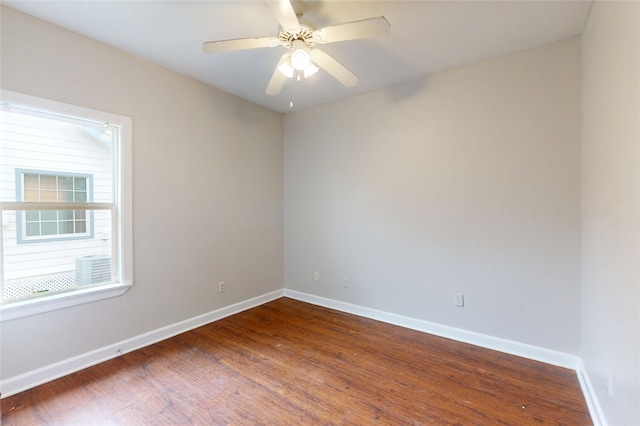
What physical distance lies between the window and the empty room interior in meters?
0.02

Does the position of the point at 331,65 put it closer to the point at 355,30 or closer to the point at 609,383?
the point at 355,30

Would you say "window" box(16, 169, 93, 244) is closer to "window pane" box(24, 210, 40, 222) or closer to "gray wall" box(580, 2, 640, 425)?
"window pane" box(24, 210, 40, 222)

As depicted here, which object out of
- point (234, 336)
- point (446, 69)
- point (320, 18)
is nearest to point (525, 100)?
point (446, 69)

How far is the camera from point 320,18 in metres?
2.00

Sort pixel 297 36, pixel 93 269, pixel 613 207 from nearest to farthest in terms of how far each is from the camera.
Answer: pixel 613 207 → pixel 297 36 → pixel 93 269

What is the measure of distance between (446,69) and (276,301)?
3441 millimetres

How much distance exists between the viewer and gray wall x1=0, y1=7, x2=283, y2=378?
2014 millimetres

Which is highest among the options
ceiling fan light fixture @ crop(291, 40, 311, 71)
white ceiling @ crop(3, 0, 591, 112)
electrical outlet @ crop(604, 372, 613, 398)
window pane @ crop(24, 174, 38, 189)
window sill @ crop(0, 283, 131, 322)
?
white ceiling @ crop(3, 0, 591, 112)

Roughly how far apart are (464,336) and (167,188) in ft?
10.8

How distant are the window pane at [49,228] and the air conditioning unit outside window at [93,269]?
28 cm

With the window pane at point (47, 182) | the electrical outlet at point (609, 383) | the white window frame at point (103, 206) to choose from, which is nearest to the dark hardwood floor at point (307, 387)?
the electrical outlet at point (609, 383)

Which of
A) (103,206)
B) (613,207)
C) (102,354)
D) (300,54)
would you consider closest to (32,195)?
(103,206)

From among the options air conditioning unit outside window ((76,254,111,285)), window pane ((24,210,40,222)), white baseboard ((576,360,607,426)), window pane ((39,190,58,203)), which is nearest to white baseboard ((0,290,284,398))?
air conditioning unit outside window ((76,254,111,285))

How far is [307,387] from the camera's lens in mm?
2012
